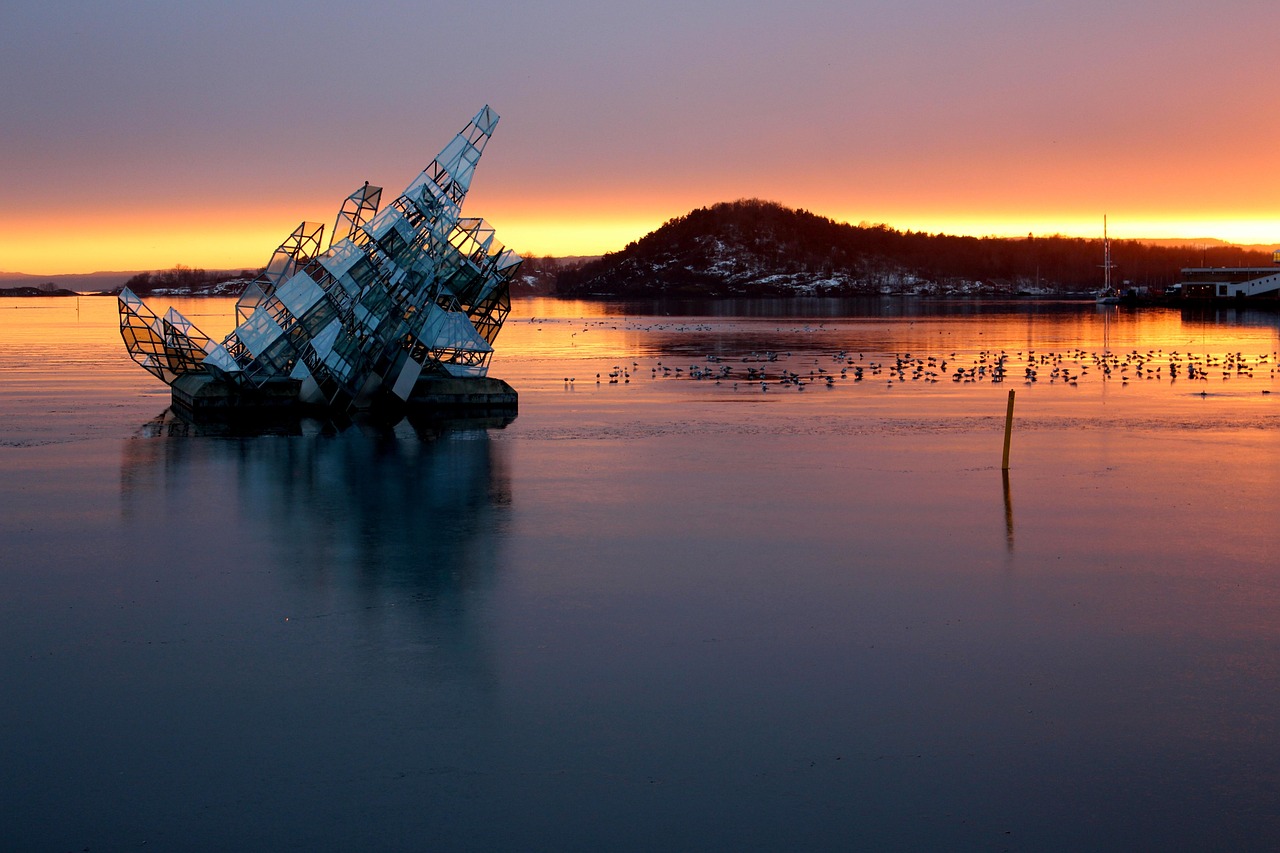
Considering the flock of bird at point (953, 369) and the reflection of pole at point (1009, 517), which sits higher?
the flock of bird at point (953, 369)

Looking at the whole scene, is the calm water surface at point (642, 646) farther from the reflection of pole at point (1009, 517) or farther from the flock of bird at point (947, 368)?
the flock of bird at point (947, 368)

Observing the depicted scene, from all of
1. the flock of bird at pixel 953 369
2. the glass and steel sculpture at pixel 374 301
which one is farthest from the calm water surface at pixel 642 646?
the flock of bird at pixel 953 369

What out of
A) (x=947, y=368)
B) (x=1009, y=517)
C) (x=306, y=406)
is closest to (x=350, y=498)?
(x=1009, y=517)

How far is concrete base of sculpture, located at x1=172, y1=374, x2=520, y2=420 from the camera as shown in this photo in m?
34.0

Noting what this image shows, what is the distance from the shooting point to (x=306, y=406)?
34.6 meters

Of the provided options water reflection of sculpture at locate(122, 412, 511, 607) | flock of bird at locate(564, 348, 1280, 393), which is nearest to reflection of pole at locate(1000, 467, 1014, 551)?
water reflection of sculpture at locate(122, 412, 511, 607)

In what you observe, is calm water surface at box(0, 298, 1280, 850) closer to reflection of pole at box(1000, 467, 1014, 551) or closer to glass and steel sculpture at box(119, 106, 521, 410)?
reflection of pole at box(1000, 467, 1014, 551)

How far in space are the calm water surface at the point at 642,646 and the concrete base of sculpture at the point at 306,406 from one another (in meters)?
7.74

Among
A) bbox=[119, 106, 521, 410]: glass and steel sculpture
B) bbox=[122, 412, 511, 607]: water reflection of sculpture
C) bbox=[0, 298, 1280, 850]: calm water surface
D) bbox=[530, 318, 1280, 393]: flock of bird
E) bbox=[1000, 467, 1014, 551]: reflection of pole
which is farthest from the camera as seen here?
bbox=[530, 318, 1280, 393]: flock of bird

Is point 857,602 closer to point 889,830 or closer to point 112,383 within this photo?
point 889,830

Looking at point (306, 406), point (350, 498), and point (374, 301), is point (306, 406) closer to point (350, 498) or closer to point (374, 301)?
point (374, 301)

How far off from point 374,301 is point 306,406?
3.96 metres

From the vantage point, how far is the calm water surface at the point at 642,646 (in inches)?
334

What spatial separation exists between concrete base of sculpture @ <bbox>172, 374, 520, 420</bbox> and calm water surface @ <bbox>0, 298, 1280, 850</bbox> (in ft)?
25.4
